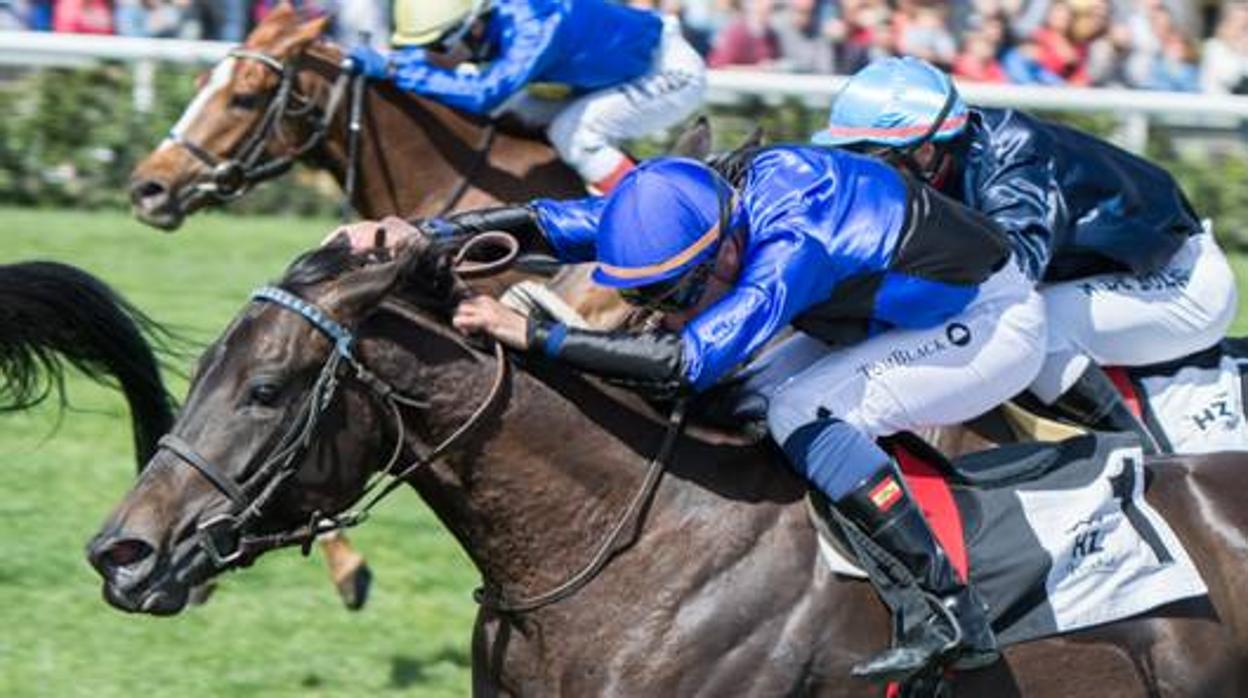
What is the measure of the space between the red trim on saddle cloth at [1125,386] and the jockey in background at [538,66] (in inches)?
85.9

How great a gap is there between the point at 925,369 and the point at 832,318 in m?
0.22

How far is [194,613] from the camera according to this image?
278 inches

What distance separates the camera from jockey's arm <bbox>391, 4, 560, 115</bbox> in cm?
778

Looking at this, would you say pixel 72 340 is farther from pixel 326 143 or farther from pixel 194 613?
pixel 326 143

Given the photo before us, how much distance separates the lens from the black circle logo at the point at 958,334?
4895 millimetres

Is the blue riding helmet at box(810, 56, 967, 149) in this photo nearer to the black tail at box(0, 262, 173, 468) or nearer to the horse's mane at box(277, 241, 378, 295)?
the horse's mane at box(277, 241, 378, 295)

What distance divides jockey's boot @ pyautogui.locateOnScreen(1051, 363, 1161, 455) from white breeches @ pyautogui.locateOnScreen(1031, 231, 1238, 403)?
0.19 meters

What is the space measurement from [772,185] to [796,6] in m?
10.7

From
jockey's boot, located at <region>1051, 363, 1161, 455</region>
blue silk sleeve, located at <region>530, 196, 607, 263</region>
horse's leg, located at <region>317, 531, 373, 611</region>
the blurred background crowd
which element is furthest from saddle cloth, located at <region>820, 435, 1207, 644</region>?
the blurred background crowd

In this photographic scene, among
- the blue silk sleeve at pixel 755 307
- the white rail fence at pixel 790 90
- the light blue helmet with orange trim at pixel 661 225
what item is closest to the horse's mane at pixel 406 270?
the light blue helmet with orange trim at pixel 661 225

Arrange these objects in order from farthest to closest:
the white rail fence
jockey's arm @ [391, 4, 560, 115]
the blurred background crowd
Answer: the blurred background crowd → the white rail fence → jockey's arm @ [391, 4, 560, 115]

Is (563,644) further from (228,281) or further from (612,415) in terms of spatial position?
(228,281)

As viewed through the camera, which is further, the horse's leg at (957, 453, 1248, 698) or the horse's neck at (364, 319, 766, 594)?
the horse's leg at (957, 453, 1248, 698)

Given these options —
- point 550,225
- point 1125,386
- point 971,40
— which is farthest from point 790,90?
point 550,225
